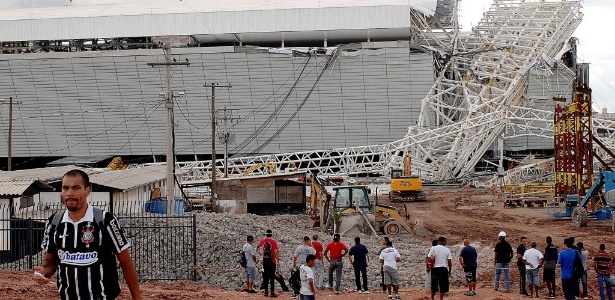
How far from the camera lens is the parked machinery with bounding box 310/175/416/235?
30.5 meters

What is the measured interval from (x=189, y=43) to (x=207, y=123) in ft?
24.9

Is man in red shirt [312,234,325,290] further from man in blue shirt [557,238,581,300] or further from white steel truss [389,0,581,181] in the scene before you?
white steel truss [389,0,581,181]

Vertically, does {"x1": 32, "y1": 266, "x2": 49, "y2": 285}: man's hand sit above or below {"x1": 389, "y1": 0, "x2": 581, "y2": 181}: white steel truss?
below

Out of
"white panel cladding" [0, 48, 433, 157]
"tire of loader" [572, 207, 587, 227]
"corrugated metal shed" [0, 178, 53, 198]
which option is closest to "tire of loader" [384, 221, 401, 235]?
"tire of loader" [572, 207, 587, 227]

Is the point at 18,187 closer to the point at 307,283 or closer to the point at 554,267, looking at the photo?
the point at 307,283

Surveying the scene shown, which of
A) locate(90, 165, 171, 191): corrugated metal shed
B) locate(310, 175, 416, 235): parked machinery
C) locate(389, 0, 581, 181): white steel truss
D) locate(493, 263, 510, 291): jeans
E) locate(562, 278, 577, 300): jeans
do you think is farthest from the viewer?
locate(389, 0, 581, 181): white steel truss

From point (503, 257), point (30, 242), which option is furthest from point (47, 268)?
point (30, 242)

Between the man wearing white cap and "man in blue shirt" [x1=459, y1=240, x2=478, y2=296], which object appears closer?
"man in blue shirt" [x1=459, y1=240, x2=478, y2=296]

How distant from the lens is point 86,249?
21.7ft

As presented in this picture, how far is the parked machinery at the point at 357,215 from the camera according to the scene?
100ft

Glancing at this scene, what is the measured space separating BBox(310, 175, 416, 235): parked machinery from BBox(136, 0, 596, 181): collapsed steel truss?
29.3 metres

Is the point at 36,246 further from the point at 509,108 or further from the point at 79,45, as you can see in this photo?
the point at 79,45

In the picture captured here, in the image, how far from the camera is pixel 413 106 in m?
75.2

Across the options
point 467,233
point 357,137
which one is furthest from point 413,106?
point 467,233
